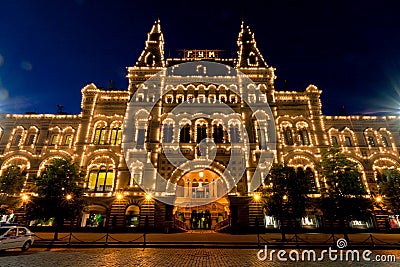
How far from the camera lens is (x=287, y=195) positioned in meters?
21.1

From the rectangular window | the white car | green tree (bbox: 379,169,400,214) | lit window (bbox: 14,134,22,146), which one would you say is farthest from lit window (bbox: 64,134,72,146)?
green tree (bbox: 379,169,400,214)

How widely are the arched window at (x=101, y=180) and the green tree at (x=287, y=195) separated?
18.1 meters

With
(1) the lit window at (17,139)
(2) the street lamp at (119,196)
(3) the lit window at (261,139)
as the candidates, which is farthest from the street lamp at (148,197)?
(1) the lit window at (17,139)

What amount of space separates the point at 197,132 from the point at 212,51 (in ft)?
48.0

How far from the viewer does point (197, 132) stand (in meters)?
31.0

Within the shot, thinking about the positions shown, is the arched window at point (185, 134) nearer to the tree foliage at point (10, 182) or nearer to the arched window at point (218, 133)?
the arched window at point (218, 133)

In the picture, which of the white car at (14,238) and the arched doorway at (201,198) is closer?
the white car at (14,238)

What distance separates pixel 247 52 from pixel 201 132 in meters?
15.9

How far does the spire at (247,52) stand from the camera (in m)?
35.5

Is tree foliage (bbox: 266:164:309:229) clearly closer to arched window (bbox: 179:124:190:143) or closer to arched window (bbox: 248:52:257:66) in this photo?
arched window (bbox: 179:124:190:143)

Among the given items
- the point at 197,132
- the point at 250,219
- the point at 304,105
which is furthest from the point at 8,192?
the point at 304,105

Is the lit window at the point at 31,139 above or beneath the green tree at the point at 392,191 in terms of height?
above

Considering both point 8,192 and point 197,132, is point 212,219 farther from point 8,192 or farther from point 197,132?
point 8,192

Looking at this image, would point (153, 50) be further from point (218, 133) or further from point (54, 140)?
point (54, 140)
